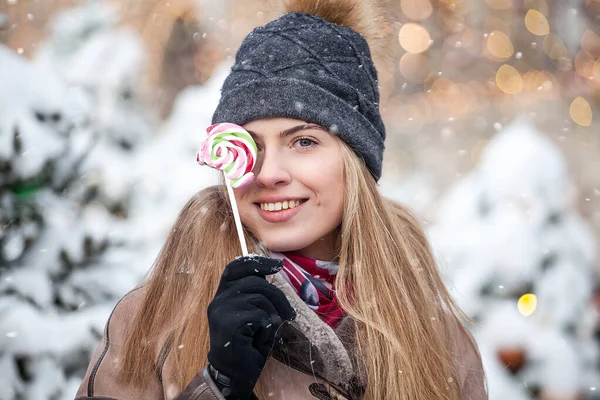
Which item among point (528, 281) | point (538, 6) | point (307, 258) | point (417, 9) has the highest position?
point (417, 9)

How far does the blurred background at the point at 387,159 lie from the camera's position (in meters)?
2.92

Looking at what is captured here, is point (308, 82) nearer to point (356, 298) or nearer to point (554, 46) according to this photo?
point (356, 298)

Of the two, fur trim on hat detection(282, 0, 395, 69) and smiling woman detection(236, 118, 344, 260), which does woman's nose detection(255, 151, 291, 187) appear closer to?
smiling woman detection(236, 118, 344, 260)

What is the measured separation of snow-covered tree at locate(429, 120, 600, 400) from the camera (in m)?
4.23

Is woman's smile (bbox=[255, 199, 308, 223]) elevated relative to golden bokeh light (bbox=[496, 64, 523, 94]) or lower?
elevated

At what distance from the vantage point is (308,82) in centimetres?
222

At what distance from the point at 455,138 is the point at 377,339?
5305 mm

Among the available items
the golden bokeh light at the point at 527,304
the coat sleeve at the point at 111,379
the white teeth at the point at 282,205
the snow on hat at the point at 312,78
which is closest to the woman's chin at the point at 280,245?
the white teeth at the point at 282,205

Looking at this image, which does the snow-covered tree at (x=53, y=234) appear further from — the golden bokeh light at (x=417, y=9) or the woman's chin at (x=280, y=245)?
the golden bokeh light at (x=417, y=9)

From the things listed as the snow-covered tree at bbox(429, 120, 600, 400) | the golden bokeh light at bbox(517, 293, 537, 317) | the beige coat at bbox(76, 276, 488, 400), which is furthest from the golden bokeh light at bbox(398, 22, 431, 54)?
the beige coat at bbox(76, 276, 488, 400)

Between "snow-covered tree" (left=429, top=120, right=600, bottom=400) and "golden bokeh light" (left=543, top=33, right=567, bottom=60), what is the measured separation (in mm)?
2040

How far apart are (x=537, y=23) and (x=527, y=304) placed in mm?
3040

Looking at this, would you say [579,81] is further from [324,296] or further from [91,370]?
[91,370]

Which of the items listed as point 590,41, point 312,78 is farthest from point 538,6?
point 312,78
